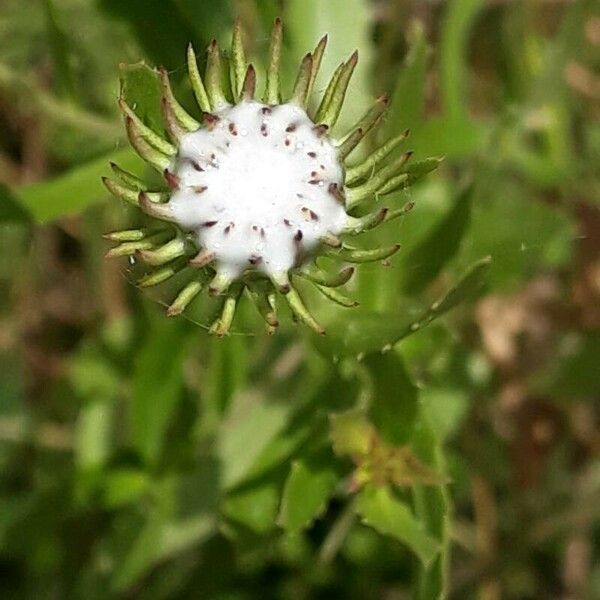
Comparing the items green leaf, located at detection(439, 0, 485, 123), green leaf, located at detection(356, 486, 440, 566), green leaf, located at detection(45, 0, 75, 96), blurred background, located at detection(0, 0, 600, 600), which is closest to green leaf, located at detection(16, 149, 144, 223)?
blurred background, located at detection(0, 0, 600, 600)

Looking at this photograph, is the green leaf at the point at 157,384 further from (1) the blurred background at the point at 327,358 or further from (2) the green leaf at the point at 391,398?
(2) the green leaf at the point at 391,398

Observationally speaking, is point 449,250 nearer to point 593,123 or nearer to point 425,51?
point 425,51

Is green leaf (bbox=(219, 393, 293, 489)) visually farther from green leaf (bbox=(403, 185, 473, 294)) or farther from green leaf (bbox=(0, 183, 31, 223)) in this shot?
green leaf (bbox=(0, 183, 31, 223))

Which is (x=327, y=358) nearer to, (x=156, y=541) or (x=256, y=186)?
(x=256, y=186)

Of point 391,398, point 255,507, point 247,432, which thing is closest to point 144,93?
point 391,398

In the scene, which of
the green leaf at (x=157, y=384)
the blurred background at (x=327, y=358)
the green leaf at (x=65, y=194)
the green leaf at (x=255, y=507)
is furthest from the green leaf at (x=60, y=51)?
the green leaf at (x=255, y=507)

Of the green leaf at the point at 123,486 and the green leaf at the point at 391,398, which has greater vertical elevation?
the green leaf at the point at 123,486

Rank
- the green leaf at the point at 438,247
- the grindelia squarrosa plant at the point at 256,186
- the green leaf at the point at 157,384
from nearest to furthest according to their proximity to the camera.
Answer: the grindelia squarrosa plant at the point at 256,186
the green leaf at the point at 438,247
the green leaf at the point at 157,384
